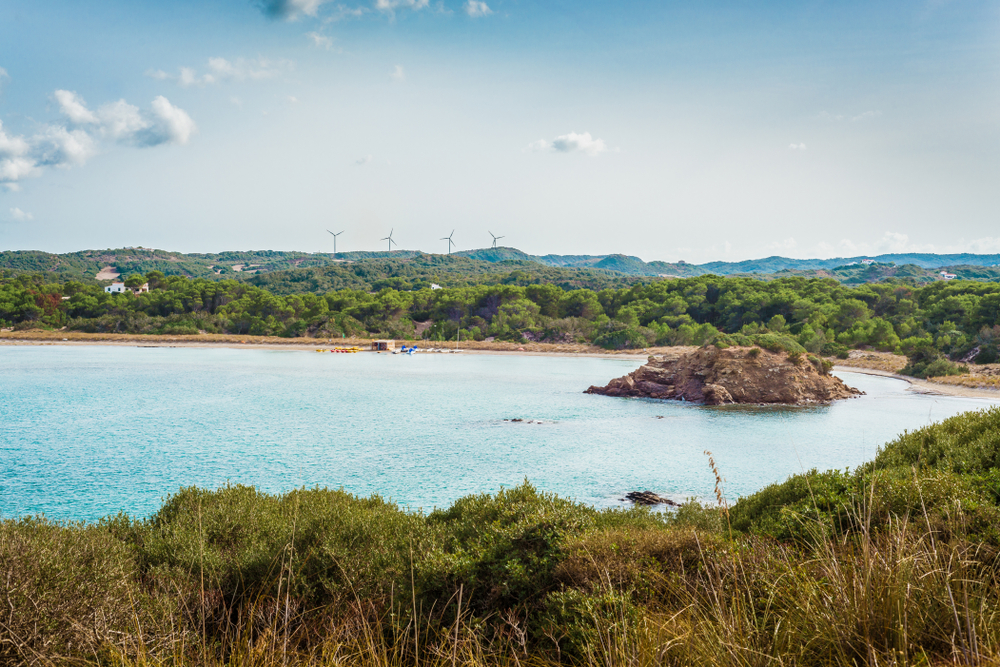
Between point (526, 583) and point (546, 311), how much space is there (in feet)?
213

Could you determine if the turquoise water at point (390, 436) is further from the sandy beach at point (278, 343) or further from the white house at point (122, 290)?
the white house at point (122, 290)

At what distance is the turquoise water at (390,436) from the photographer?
49.8ft

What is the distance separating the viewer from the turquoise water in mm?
15164

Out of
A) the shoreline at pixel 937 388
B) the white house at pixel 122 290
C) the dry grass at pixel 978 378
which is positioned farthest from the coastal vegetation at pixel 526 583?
the white house at pixel 122 290

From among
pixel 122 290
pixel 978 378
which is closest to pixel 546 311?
pixel 978 378

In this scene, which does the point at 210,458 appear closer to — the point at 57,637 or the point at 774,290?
the point at 57,637

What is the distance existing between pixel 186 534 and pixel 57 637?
280 cm

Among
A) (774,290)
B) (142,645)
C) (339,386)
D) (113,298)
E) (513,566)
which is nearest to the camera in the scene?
(142,645)

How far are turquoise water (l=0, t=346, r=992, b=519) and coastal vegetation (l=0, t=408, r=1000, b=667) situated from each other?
387 centimetres

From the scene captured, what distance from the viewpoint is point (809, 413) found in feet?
89.3

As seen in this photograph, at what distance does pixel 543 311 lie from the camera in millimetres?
69375

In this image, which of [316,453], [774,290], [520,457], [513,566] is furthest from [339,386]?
[774,290]

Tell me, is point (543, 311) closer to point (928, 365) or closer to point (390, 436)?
point (928, 365)

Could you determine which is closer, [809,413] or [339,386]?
[809,413]
